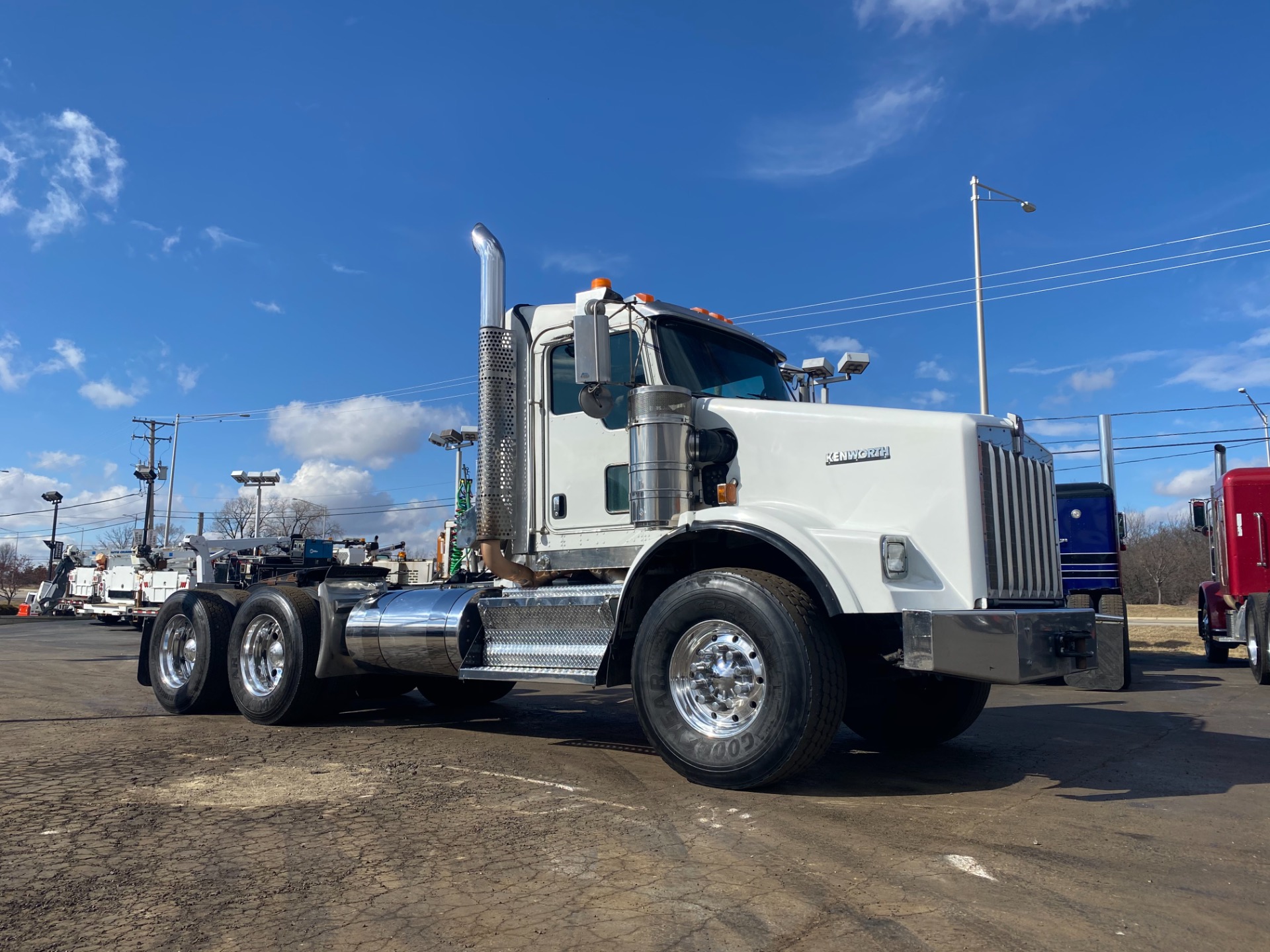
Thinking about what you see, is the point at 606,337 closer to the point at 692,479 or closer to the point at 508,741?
the point at 692,479

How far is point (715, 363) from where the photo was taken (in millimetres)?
6570

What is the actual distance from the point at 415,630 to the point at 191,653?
3256 millimetres

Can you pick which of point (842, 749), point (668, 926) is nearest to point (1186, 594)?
point (842, 749)

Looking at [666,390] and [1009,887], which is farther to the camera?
[666,390]

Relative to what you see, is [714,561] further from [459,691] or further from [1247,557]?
[1247,557]

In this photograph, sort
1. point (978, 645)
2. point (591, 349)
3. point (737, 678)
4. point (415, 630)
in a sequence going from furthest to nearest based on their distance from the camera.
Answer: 1. point (415, 630)
2. point (591, 349)
3. point (737, 678)
4. point (978, 645)

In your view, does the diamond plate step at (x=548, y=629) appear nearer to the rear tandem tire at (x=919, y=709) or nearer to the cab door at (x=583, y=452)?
→ the cab door at (x=583, y=452)

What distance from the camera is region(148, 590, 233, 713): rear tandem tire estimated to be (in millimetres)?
8586

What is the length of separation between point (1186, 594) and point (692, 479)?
6794 cm

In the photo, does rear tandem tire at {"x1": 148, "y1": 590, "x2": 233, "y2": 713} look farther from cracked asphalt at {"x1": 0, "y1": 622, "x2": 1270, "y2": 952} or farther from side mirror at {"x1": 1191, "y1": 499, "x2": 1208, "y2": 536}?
side mirror at {"x1": 1191, "y1": 499, "x2": 1208, "y2": 536}

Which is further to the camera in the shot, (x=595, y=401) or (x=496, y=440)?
(x=496, y=440)

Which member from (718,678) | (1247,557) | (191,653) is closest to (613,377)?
(718,678)

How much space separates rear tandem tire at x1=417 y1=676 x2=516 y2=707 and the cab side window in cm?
336

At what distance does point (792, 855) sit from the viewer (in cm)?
394
